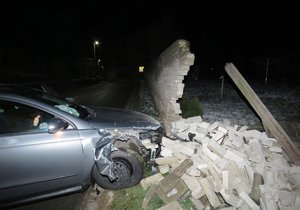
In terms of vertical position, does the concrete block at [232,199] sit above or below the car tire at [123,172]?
below

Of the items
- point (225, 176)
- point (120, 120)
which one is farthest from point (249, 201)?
point (120, 120)

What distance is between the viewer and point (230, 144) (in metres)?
4.57

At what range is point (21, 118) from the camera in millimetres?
3418

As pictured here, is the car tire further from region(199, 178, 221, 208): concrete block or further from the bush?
the bush

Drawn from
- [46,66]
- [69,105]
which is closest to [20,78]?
[46,66]

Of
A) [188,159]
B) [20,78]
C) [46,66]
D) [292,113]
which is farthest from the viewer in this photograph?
[46,66]

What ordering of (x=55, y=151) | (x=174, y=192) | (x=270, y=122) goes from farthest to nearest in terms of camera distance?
(x=270, y=122) < (x=174, y=192) < (x=55, y=151)

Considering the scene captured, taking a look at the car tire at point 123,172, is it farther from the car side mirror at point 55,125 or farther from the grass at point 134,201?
the car side mirror at point 55,125

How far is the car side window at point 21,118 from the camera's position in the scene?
319 centimetres

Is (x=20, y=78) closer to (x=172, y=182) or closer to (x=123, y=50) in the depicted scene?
(x=172, y=182)

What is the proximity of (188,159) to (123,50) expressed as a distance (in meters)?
42.5

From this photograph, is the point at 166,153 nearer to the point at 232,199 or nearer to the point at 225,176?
the point at 225,176

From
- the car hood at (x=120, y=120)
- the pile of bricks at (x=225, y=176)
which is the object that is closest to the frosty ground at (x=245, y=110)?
the pile of bricks at (x=225, y=176)

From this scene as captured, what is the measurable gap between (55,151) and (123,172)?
118cm
